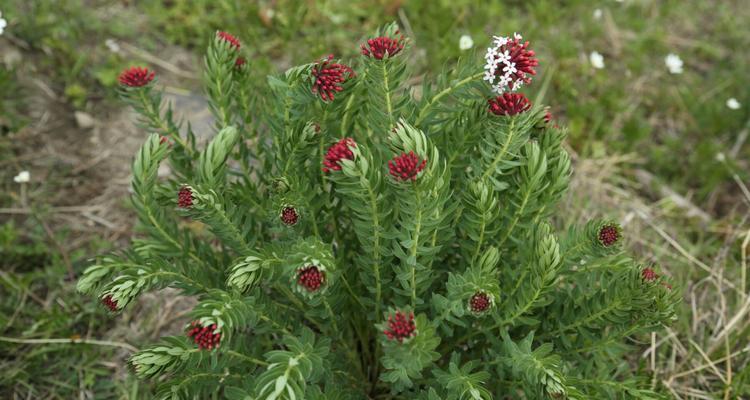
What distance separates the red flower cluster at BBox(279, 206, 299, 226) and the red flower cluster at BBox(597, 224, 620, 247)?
1008 mm

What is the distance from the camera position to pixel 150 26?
4.66 meters

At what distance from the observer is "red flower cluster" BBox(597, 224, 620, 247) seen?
201 cm

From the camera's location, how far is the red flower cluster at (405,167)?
5.68 feet

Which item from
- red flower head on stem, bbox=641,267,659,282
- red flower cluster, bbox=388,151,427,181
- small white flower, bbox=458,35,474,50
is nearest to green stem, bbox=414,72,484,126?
red flower cluster, bbox=388,151,427,181

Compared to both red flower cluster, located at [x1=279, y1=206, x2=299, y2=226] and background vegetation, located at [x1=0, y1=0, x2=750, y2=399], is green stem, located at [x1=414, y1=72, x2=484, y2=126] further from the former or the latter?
background vegetation, located at [x1=0, y1=0, x2=750, y2=399]

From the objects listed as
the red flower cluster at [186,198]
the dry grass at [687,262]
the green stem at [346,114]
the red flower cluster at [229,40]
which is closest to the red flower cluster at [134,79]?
the red flower cluster at [229,40]

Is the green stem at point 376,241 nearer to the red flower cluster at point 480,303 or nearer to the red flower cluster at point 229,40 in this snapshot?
the red flower cluster at point 480,303

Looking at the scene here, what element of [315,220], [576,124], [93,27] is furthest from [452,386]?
[93,27]

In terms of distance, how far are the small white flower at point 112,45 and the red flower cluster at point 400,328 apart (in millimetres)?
3318

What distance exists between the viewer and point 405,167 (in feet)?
5.67

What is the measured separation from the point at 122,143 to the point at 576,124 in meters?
3.05

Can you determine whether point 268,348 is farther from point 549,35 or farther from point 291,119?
point 549,35

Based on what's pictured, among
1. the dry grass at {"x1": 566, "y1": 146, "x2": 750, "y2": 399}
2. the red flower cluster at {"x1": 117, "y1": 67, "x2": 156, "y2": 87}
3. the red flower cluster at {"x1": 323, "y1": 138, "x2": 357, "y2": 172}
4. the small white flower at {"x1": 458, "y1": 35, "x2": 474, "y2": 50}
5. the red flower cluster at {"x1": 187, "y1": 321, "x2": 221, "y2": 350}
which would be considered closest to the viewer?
the red flower cluster at {"x1": 187, "y1": 321, "x2": 221, "y2": 350}

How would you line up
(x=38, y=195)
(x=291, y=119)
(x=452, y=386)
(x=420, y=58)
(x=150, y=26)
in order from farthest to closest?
(x=150, y=26)
(x=420, y=58)
(x=38, y=195)
(x=291, y=119)
(x=452, y=386)
